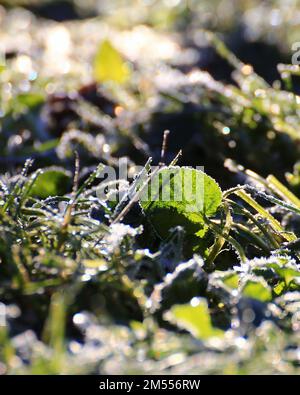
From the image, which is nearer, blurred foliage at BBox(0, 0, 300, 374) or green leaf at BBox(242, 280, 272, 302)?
blurred foliage at BBox(0, 0, 300, 374)

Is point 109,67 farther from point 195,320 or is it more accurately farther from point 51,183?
point 195,320

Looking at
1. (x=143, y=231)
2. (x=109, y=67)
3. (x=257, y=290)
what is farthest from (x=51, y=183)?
(x=109, y=67)

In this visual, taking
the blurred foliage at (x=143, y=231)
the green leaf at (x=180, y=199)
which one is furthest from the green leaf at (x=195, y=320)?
the green leaf at (x=180, y=199)

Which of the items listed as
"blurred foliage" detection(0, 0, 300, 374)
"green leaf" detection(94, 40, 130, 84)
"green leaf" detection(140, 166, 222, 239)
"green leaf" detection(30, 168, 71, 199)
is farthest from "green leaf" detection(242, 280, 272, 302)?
"green leaf" detection(94, 40, 130, 84)

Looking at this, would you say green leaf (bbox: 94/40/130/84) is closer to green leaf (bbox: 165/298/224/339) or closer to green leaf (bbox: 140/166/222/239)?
green leaf (bbox: 140/166/222/239)

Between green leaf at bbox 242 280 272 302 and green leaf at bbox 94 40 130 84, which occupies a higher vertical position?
green leaf at bbox 94 40 130 84

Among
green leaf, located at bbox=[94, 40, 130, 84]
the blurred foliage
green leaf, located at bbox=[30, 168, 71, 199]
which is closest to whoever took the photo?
the blurred foliage
